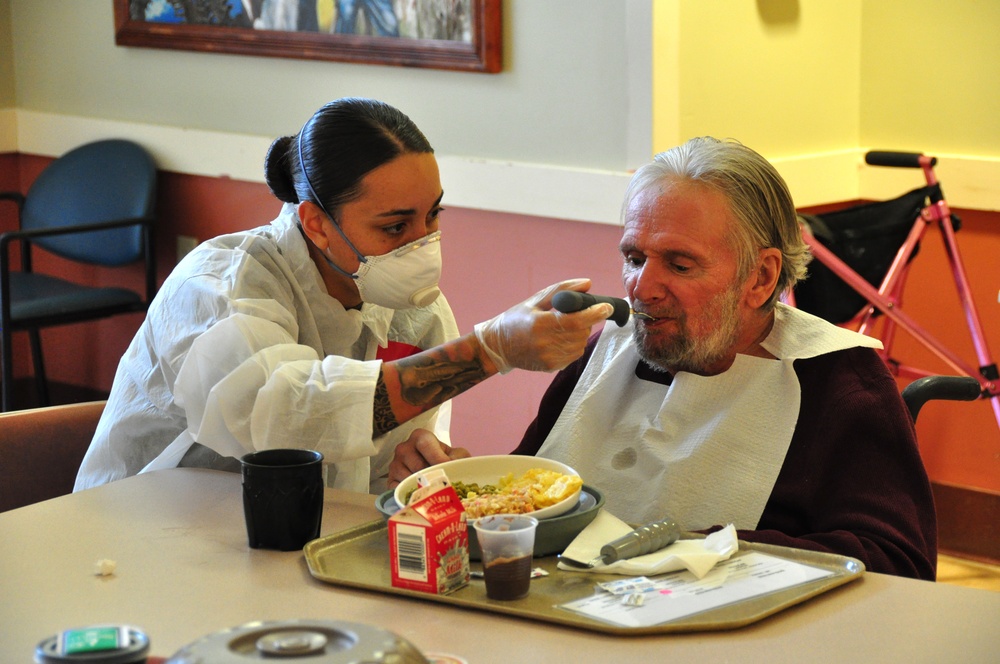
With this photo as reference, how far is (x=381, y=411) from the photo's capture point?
173 centimetres

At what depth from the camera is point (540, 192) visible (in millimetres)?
3193

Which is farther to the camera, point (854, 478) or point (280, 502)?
point (854, 478)

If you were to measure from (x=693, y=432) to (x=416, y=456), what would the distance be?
437mm

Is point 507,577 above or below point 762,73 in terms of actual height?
below

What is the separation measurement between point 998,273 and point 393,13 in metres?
1.89

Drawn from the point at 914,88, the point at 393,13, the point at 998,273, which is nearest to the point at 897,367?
the point at 998,273

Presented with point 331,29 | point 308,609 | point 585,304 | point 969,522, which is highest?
point 331,29

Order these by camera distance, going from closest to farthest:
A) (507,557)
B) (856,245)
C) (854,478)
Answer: (507,557), (854,478), (856,245)

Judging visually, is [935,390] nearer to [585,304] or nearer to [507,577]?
[585,304]

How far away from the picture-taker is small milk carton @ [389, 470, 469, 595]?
131 cm

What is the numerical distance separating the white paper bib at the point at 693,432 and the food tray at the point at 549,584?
317 mm

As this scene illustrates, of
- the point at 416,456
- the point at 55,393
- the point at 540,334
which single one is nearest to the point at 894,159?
the point at 540,334

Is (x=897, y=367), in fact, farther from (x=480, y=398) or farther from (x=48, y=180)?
(x=48, y=180)

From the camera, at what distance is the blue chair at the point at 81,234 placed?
3699 millimetres
